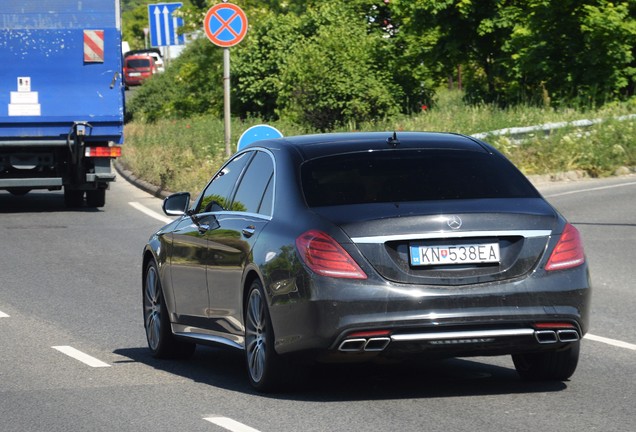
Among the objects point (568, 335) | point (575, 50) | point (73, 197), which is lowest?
point (73, 197)

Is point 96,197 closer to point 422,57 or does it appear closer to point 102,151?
point 102,151

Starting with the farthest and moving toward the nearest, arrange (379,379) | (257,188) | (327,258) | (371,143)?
(379,379), (257,188), (371,143), (327,258)

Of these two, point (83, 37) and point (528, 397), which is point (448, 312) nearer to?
point (528, 397)

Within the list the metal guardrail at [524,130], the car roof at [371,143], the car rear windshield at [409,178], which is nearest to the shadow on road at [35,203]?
the metal guardrail at [524,130]

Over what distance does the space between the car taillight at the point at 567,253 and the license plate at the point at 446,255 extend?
395 mm

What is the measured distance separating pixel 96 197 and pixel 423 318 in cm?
1772

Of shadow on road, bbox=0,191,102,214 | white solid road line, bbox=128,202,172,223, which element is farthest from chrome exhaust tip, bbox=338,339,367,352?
shadow on road, bbox=0,191,102,214

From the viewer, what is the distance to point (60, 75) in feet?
76.0

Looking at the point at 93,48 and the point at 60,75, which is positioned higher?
the point at 93,48

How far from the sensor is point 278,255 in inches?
324

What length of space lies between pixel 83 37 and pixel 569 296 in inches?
636

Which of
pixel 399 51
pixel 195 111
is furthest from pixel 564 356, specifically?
pixel 195 111

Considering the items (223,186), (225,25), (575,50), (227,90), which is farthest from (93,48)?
(223,186)

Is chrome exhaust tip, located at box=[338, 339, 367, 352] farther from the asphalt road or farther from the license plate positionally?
the license plate
